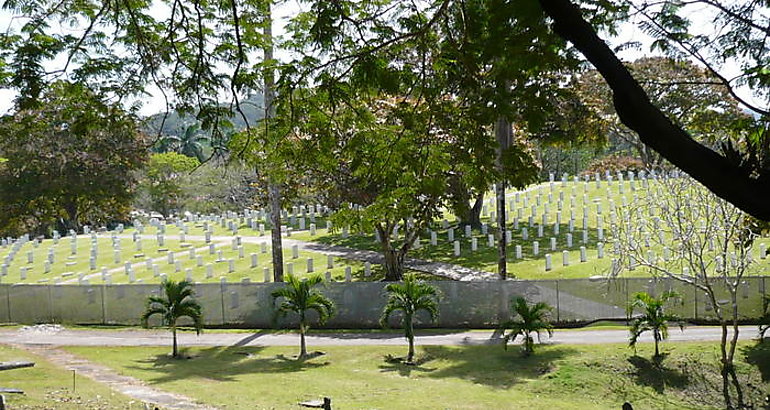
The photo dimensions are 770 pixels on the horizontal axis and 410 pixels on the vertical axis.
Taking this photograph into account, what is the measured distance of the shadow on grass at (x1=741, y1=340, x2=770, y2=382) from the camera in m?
16.5

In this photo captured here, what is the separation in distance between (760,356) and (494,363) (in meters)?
6.19

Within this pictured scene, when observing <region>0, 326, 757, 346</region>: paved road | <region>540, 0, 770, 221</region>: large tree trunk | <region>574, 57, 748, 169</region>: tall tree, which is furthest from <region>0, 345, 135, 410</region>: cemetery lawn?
<region>540, 0, 770, 221</region>: large tree trunk

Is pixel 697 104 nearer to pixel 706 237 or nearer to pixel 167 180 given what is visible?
pixel 706 237

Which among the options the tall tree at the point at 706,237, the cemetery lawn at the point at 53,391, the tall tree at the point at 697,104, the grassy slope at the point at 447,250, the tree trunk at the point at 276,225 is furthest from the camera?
the grassy slope at the point at 447,250

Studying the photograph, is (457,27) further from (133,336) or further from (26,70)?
(133,336)

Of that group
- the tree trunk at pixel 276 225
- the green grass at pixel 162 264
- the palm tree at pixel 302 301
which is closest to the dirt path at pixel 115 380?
the palm tree at pixel 302 301

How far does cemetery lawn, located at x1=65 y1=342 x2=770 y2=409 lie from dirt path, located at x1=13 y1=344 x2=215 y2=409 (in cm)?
33

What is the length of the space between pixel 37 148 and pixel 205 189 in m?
30.2

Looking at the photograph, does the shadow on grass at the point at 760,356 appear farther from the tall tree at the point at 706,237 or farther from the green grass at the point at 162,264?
the green grass at the point at 162,264

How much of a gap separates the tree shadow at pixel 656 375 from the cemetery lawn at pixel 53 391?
10.6m

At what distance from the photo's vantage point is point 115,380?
16.3 meters

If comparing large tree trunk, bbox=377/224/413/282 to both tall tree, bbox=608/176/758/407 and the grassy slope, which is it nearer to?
the grassy slope

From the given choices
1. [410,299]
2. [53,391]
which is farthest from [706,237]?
[53,391]

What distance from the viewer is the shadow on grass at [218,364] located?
1688 cm
